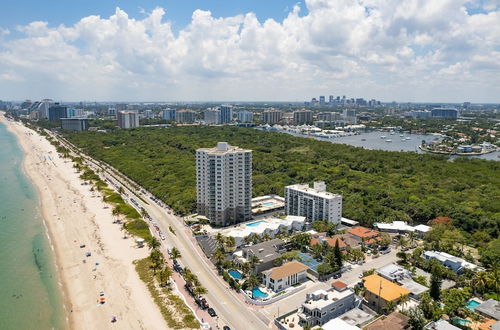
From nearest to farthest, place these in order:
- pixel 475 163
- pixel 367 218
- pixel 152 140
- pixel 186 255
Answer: pixel 186 255
pixel 367 218
pixel 475 163
pixel 152 140

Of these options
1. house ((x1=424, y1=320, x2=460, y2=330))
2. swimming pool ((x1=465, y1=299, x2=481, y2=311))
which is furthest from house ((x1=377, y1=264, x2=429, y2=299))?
house ((x1=424, y1=320, x2=460, y2=330))

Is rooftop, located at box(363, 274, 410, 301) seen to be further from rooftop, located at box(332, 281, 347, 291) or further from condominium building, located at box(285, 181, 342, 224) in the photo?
condominium building, located at box(285, 181, 342, 224)

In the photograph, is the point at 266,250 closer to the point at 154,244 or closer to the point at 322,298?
the point at 322,298

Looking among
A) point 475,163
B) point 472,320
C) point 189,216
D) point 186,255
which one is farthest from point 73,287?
point 475,163

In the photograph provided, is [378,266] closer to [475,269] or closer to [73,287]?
[475,269]

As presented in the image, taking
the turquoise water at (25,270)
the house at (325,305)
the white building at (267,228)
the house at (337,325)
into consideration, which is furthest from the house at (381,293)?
the turquoise water at (25,270)

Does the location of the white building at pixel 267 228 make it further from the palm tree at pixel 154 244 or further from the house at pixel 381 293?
the house at pixel 381 293

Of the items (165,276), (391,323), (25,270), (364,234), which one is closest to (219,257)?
(165,276)
